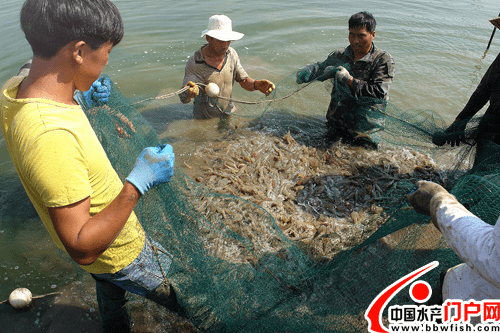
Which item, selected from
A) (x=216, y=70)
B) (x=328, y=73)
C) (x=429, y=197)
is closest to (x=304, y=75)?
(x=328, y=73)

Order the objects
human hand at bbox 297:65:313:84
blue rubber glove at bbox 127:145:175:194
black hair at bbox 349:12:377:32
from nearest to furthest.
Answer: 1. blue rubber glove at bbox 127:145:175:194
2. black hair at bbox 349:12:377:32
3. human hand at bbox 297:65:313:84

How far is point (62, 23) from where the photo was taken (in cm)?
147

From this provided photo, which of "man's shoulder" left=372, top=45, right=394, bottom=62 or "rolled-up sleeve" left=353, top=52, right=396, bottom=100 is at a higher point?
"man's shoulder" left=372, top=45, right=394, bottom=62

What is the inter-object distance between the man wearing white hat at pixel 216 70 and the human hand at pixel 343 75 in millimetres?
1138

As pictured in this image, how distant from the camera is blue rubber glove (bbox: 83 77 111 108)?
391 centimetres

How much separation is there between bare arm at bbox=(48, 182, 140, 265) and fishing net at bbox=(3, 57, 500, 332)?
104cm

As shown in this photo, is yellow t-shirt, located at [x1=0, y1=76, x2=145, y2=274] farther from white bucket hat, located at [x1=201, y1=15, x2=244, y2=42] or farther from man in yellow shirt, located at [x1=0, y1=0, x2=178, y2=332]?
white bucket hat, located at [x1=201, y1=15, x2=244, y2=42]

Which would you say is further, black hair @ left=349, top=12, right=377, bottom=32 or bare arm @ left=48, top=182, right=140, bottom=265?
black hair @ left=349, top=12, right=377, bottom=32

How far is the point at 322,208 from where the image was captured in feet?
15.4

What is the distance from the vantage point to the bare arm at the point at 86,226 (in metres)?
1.54

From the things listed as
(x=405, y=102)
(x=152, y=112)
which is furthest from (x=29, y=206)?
(x=405, y=102)

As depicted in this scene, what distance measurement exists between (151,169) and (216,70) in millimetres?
3948

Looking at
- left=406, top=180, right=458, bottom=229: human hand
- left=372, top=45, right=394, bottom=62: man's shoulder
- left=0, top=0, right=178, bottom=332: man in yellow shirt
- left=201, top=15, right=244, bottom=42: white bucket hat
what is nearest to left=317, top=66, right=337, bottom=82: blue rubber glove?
left=372, top=45, right=394, bottom=62: man's shoulder

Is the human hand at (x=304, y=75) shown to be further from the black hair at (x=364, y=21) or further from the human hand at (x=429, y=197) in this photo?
the human hand at (x=429, y=197)
